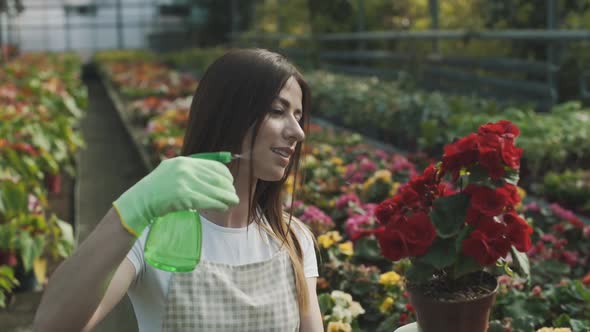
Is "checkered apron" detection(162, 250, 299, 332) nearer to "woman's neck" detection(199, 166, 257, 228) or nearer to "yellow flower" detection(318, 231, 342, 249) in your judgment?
"woman's neck" detection(199, 166, 257, 228)

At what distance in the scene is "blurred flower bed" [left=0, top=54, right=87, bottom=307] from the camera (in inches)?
142

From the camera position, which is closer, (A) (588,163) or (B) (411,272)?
(B) (411,272)

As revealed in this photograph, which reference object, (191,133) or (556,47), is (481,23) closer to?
(556,47)

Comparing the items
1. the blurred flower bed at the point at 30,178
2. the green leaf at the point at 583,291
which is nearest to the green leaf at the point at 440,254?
the green leaf at the point at 583,291

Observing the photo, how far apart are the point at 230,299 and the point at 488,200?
0.53 meters

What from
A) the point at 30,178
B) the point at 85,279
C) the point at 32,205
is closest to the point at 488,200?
the point at 85,279

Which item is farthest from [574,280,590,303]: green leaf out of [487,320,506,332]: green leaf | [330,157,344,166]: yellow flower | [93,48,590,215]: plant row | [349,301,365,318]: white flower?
[330,157,344,166]: yellow flower

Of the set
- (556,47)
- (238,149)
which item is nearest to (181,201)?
(238,149)

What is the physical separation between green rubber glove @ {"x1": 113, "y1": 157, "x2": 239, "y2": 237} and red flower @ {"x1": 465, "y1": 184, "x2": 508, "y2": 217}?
482 millimetres

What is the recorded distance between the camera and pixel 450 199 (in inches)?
60.1

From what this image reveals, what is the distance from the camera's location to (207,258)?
62.1 inches

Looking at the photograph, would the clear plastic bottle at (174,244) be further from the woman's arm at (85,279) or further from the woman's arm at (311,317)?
the woman's arm at (311,317)

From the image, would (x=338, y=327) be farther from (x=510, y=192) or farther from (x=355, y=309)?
(x=510, y=192)

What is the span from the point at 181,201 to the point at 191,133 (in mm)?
375
